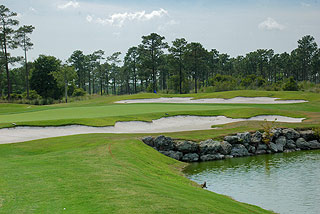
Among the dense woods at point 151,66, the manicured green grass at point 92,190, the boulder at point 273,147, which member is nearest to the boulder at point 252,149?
the boulder at point 273,147

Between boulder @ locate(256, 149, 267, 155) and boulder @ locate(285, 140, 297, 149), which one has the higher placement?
boulder @ locate(285, 140, 297, 149)

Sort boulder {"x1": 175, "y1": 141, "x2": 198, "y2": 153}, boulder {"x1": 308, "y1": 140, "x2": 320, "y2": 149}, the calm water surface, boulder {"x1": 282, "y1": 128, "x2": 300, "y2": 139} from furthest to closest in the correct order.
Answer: boulder {"x1": 282, "y1": 128, "x2": 300, "y2": 139} → boulder {"x1": 308, "y1": 140, "x2": 320, "y2": 149} → boulder {"x1": 175, "y1": 141, "x2": 198, "y2": 153} → the calm water surface

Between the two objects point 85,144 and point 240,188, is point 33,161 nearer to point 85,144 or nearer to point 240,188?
point 85,144

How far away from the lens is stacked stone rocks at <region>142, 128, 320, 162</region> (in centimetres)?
2400

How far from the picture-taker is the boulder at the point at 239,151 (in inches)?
998

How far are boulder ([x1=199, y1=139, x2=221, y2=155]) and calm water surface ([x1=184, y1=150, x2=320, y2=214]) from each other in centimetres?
120

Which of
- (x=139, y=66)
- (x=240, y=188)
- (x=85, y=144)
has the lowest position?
(x=240, y=188)

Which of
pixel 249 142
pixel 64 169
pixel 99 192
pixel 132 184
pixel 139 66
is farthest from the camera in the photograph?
pixel 139 66

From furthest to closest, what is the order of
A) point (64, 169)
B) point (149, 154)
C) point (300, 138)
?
point (300, 138)
point (149, 154)
point (64, 169)

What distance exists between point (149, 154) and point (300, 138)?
14.1 meters

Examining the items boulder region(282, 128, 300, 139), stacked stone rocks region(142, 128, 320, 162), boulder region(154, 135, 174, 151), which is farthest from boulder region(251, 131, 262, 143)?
boulder region(154, 135, 174, 151)

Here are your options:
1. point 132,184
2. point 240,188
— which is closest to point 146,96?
point 240,188

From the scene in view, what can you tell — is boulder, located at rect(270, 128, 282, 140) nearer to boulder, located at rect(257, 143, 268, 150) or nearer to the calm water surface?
boulder, located at rect(257, 143, 268, 150)

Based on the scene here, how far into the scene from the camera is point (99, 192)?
9.53 metres
